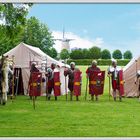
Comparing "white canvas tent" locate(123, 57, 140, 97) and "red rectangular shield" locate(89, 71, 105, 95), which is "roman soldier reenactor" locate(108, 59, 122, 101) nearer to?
"red rectangular shield" locate(89, 71, 105, 95)

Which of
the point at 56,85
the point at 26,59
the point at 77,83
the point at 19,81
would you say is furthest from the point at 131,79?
the point at 19,81

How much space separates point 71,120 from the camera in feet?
44.0

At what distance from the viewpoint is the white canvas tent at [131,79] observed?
22984mm

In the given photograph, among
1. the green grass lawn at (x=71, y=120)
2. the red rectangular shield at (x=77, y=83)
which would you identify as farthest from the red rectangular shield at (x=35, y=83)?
the red rectangular shield at (x=77, y=83)

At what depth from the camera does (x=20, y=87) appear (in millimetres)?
25328

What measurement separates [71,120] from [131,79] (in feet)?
33.1

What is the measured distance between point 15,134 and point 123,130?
2514 mm

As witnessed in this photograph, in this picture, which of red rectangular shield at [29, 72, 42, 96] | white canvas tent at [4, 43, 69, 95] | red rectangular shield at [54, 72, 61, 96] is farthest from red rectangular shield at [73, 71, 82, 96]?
white canvas tent at [4, 43, 69, 95]

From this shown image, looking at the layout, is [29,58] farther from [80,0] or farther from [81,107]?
[80,0]

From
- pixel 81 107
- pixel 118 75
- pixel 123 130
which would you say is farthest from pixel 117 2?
pixel 118 75

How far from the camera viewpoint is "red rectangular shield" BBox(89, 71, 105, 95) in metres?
20.1

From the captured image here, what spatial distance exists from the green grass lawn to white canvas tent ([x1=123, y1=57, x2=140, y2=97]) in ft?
17.1

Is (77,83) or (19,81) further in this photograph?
(19,81)

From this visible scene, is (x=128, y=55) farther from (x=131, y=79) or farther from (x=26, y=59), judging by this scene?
(x=26, y=59)
